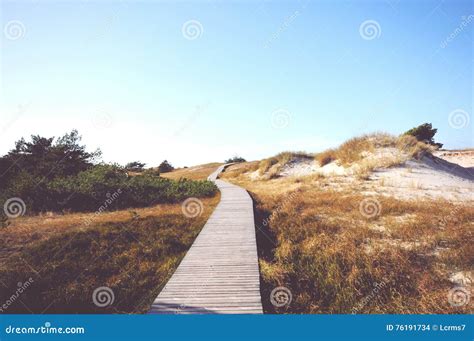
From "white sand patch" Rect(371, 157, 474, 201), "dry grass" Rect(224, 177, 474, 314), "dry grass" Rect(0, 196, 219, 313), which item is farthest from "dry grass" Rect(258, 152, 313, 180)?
"dry grass" Rect(224, 177, 474, 314)

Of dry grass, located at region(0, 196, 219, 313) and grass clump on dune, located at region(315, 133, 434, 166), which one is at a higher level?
grass clump on dune, located at region(315, 133, 434, 166)

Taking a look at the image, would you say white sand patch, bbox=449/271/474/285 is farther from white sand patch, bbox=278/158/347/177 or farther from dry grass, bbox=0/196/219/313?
white sand patch, bbox=278/158/347/177

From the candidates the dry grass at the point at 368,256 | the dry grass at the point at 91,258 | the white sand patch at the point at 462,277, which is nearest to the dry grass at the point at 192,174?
the dry grass at the point at 91,258

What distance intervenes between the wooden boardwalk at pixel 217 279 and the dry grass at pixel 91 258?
0.80m

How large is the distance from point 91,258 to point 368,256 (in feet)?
26.3

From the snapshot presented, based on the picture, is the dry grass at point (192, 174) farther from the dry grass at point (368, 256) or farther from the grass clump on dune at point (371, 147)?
the dry grass at point (368, 256)

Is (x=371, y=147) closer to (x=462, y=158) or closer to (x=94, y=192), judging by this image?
(x=462, y=158)

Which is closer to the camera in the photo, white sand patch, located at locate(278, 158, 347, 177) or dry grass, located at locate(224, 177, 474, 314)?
dry grass, located at locate(224, 177, 474, 314)

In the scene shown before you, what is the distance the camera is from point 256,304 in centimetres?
544

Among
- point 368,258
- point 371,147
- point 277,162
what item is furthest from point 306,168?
point 368,258

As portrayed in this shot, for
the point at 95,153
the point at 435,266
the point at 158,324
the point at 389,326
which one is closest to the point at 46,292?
the point at 158,324

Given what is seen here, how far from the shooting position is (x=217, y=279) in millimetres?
6473

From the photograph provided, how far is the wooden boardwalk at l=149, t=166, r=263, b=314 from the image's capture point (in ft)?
17.9

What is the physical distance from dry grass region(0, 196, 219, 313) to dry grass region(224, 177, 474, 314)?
2.92 metres
